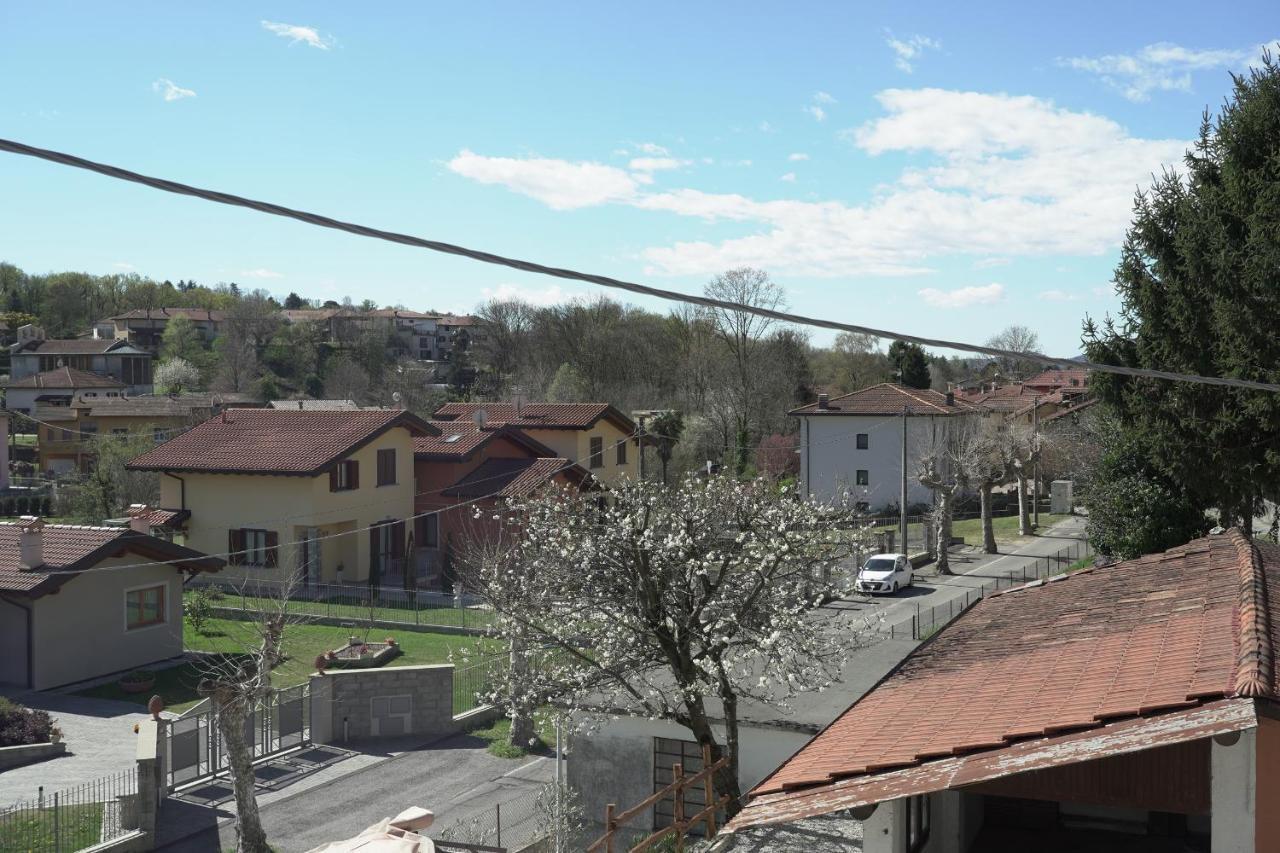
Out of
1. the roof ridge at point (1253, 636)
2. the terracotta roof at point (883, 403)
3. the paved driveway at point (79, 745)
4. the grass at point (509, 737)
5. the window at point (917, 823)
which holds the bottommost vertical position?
the grass at point (509, 737)

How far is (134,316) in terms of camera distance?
11581 cm

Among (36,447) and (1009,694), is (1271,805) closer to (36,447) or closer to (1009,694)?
(1009,694)

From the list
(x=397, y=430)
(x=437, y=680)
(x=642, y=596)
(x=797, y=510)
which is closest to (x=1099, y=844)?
(x=642, y=596)

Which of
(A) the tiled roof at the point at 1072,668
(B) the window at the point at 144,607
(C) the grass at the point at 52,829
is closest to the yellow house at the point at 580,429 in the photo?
(B) the window at the point at 144,607

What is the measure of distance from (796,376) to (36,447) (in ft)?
163

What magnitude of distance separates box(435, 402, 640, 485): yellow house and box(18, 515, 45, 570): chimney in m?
22.0

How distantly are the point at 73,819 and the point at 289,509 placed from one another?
21.8m

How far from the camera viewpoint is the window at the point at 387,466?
133 ft

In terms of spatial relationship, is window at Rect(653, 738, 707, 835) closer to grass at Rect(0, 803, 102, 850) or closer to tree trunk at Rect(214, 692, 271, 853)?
tree trunk at Rect(214, 692, 271, 853)

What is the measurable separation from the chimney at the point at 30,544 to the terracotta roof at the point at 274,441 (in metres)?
11.6

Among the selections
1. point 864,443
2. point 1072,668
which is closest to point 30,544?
point 1072,668

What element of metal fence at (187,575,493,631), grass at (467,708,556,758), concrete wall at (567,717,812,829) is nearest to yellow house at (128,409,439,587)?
A: metal fence at (187,575,493,631)

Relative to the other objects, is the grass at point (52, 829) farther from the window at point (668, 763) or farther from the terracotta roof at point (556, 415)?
the terracotta roof at point (556, 415)

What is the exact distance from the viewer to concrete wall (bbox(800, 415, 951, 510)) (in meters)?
54.7
